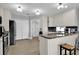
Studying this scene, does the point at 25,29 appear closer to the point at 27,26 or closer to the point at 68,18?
the point at 27,26

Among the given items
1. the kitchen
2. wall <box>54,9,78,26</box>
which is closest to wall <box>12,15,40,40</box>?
the kitchen

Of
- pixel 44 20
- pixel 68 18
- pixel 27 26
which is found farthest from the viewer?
pixel 27 26

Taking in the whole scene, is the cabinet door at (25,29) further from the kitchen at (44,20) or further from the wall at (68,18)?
the wall at (68,18)

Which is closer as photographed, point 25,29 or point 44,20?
point 44,20

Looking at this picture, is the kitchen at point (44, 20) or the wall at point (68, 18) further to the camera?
the wall at point (68, 18)

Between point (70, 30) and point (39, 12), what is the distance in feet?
5.51

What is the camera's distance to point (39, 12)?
3082mm

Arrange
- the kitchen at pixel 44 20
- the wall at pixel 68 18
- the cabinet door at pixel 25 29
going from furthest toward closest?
1. the cabinet door at pixel 25 29
2. the wall at pixel 68 18
3. the kitchen at pixel 44 20

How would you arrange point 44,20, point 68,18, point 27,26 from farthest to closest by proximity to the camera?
point 27,26 < point 68,18 < point 44,20

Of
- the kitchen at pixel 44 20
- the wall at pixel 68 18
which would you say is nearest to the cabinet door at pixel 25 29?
the kitchen at pixel 44 20

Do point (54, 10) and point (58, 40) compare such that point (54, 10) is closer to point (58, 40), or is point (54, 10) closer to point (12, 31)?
point (58, 40)

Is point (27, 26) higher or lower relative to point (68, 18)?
lower


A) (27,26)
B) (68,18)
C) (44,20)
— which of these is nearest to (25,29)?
(27,26)
